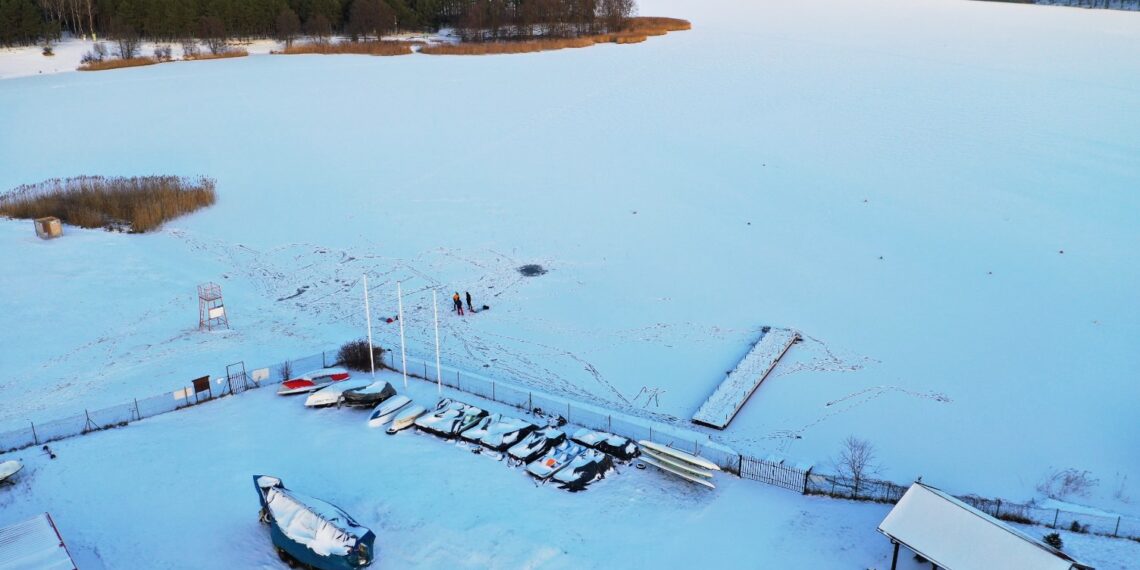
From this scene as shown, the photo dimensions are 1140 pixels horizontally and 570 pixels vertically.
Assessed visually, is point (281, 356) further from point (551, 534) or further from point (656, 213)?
point (656, 213)

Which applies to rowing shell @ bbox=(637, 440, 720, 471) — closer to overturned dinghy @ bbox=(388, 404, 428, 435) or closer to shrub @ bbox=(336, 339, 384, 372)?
overturned dinghy @ bbox=(388, 404, 428, 435)

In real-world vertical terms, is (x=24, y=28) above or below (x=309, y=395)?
above

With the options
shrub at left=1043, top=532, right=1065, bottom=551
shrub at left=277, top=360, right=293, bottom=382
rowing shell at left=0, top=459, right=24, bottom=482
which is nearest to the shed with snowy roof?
shrub at left=1043, top=532, right=1065, bottom=551

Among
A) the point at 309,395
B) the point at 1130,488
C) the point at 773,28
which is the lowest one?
the point at 1130,488

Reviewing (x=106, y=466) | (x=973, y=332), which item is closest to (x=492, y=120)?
(x=973, y=332)

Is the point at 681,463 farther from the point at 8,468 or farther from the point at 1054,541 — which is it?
the point at 8,468

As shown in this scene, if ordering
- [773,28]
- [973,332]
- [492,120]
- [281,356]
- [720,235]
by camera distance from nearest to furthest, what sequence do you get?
[281,356], [973,332], [720,235], [492,120], [773,28]

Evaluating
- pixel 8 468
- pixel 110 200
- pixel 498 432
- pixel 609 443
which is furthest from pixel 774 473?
pixel 110 200

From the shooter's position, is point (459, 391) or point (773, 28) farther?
point (773, 28)
